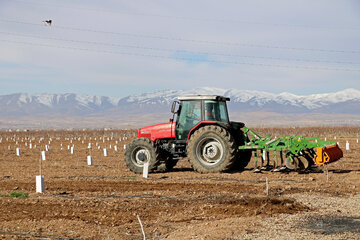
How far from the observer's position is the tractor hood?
19.1 metres

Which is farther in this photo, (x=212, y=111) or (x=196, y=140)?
(x=212, y=111)

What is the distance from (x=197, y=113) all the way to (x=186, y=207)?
24.0 feet

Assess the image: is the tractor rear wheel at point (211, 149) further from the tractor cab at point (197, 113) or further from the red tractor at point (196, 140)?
the tractor cab at point (197, 113)

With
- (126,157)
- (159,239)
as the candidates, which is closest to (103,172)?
(126,157)

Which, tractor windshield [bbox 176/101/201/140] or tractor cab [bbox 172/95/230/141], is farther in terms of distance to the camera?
tractor windshield [bbox 176/101/201/140]

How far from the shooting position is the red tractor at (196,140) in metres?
17.8

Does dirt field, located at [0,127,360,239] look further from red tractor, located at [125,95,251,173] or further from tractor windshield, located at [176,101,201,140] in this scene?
tractor windshield, located at [176,101,201,140]

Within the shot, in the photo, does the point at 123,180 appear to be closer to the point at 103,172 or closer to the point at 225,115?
the point at 103,172

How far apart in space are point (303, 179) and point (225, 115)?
390 centimetres

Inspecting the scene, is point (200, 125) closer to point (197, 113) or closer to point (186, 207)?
point (197, 113)

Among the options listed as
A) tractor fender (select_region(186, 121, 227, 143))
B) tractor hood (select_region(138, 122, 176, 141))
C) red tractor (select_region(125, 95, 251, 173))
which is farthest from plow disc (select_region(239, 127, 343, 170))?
tractor hood (select_region(138, 122, 176, 141))

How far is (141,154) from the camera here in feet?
63.1

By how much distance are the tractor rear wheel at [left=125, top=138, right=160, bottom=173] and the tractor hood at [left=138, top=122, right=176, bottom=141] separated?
0.58 meters

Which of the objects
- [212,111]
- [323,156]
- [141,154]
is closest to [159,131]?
[141,154]
